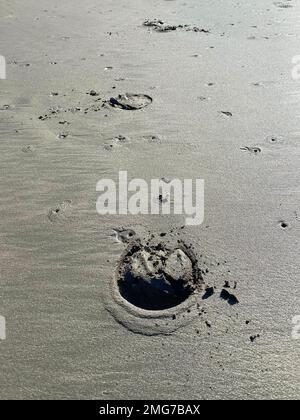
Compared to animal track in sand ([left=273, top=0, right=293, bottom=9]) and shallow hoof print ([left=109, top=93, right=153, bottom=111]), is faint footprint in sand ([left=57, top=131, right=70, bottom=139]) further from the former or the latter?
animal track in sand ([left=273, top=0, right=293, bottom=9])

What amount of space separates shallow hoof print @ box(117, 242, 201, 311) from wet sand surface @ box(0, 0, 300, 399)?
0.28 ft

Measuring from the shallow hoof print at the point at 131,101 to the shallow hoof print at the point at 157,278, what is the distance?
8.33 feet

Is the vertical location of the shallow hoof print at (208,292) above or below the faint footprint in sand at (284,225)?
below

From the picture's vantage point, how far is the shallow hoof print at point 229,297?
10.3 feet

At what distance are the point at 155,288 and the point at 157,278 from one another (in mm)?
77

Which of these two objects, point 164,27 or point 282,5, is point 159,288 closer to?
point 164,27

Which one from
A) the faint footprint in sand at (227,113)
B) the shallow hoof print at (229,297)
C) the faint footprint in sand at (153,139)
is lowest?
the shallow hoof print at (229,297)

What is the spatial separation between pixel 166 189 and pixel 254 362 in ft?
6.22

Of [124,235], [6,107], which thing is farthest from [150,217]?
[6,107]

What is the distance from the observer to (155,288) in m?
3.21

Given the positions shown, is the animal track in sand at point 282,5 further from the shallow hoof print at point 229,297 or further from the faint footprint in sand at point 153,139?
the shallow hoof print at point 229,297

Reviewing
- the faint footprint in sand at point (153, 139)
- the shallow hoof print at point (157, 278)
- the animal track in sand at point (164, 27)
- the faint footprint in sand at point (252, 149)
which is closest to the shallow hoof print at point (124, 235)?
the shallow hoof print at point (157, 278)
